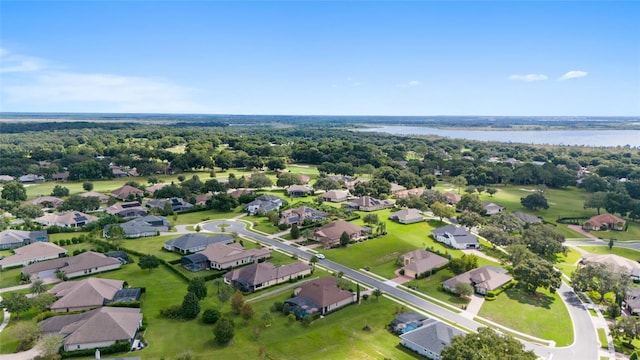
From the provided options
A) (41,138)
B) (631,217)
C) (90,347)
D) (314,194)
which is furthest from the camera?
(41,138)

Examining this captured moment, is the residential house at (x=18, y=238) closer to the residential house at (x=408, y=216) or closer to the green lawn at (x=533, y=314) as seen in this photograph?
the residential house at (x=408, y=216)

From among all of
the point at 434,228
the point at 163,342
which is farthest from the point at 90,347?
the point at 434,228

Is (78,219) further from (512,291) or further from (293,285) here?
(512,291)

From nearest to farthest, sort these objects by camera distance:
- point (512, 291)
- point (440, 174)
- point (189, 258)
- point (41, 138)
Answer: point (512, 291), point (189, 258), point (440, 174), point (41, 138)

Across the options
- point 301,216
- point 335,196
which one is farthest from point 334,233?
point 335,196

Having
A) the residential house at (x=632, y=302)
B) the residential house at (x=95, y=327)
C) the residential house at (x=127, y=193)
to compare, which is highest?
the residential house at (x=127, y=193)

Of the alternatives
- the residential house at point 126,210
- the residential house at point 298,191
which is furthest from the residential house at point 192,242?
the residential house at point 298,191

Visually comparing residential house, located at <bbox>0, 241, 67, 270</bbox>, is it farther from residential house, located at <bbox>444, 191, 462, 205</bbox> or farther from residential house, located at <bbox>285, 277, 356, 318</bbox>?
residential house, located at <bbox>444, 191, 462, 205</bbox>

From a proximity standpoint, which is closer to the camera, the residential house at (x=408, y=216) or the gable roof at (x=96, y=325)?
the gable roof at (x=96, y=325)
